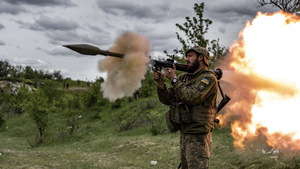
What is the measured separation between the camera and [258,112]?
23.4 ft

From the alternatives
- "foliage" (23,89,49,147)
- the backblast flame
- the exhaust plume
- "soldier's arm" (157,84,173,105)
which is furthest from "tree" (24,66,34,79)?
"soldier's arm" (157,84,173,105)

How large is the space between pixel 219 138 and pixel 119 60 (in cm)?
784

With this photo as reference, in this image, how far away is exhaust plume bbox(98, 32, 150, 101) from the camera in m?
4.67

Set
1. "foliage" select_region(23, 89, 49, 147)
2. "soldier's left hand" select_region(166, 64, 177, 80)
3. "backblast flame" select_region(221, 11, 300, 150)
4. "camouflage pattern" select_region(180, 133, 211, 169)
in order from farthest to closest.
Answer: "foliage" select_region(23, 89, 49, 147), "backblast flame" select_region(221, 11, 300, 150), "soldier's left hand" select_region(166, 64, 177, 80), "camouflage pattern" select_region(180, 133, 211, 169)

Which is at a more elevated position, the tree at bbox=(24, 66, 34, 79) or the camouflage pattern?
the tree at bbox=(24, 66, 34, 79)

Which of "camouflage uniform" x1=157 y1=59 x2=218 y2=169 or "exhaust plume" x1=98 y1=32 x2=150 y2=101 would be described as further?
"exhaust plume" x1=98 y1=32 x2=150 y2=101

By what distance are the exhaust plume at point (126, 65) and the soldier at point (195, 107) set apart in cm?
43

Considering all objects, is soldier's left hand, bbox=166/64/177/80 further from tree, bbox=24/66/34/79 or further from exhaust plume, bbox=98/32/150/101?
tree, bbox=24/66/34/79

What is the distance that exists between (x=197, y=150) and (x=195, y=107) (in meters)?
0.64

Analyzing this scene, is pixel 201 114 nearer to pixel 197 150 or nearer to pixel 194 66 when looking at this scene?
pixel 197 150

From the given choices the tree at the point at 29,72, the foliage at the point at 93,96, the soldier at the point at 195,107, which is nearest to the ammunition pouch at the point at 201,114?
the soldier at the point at 195,107

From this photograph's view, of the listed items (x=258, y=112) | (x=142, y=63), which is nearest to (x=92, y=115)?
(x=258, y=112)

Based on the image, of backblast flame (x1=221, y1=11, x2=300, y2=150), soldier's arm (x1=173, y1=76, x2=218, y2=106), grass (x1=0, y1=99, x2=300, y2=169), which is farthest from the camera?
grass (x1=0, y1=99, x2=300, y2=169)

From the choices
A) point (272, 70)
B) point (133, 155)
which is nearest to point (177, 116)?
point (272, 70)
